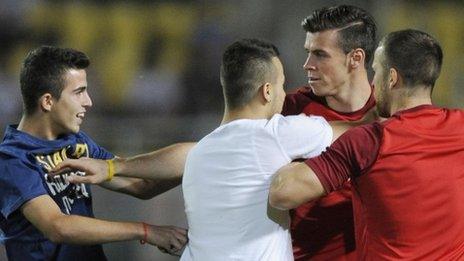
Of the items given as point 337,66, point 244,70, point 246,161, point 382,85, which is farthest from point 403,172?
point 337,66

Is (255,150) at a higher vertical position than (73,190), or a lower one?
higher

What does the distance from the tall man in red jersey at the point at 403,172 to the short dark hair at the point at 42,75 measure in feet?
3.46

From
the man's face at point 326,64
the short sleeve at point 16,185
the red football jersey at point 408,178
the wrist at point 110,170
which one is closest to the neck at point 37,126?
the short sleeve at point 16,185

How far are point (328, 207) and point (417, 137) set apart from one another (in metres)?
0.55

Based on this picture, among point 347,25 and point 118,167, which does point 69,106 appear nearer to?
point 118,167

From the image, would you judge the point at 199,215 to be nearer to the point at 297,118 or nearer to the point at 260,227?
the point at 260,227

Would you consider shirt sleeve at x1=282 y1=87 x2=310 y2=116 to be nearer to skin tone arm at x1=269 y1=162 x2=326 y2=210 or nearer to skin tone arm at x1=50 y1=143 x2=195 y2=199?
skin tone arm at x1=50 y1=143 x2=195 y2=199

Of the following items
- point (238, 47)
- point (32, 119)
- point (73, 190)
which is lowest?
point (73, 190)

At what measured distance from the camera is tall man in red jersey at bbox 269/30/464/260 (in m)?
2.89

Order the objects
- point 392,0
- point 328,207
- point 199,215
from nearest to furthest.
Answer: point 199,215 < point 328,207 < point 392,0

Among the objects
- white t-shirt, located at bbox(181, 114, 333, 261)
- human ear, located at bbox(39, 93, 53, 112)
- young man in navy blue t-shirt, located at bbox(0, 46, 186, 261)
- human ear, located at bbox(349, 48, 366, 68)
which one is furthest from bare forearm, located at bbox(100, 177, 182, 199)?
human ear, located at bbox(349, 48, 366, 68)

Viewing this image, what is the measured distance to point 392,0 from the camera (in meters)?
6.69

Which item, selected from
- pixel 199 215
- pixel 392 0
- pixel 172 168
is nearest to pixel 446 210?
pixel 199 215

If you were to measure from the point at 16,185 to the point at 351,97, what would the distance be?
1.28m
